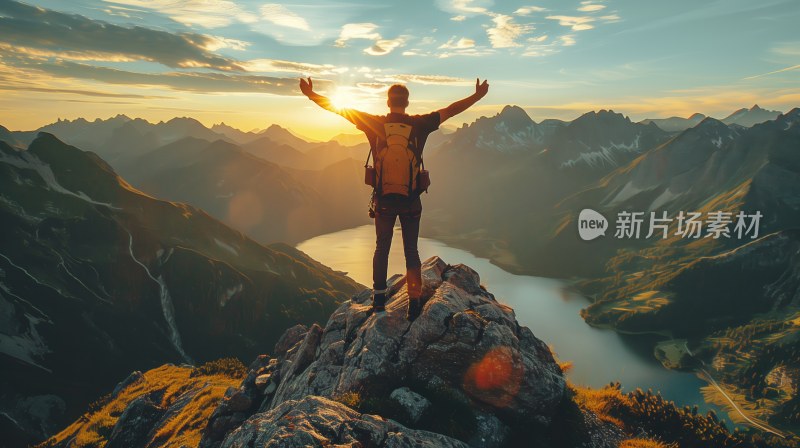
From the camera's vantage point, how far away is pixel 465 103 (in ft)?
33.6

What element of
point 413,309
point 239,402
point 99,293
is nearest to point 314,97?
point 413,309

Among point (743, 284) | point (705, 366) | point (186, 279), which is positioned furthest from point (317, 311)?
point (743, 284)

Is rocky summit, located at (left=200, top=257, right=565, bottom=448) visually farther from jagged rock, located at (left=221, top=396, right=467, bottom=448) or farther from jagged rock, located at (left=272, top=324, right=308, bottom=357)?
jagged rock, located at (left=272, top=324, right=308, bottom=357)

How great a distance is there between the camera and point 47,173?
18400cm

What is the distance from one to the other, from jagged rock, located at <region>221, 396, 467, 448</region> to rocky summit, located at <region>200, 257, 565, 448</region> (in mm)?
21

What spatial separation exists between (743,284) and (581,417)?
25499cm

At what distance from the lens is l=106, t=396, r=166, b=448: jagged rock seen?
62.7 ft

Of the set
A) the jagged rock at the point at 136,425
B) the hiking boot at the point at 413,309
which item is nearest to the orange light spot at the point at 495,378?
the hiking boot at the point at 413,309

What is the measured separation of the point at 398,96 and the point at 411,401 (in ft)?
25.3

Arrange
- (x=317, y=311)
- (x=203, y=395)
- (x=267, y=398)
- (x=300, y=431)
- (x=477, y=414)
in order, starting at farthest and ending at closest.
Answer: (x=317, y=311)
(x=203, y=395)
(x=267, y=398)
(x=477, y=414)
(x=300, y=431)

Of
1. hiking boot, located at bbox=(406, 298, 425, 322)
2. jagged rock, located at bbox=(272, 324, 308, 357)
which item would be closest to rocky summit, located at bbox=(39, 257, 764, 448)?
hiking boot, located at bbox=(406, 298, 425, 322)

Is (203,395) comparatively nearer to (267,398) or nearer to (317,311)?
(267,398)

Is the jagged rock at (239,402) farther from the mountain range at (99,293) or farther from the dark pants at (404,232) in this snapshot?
the mountain range at (99,293)

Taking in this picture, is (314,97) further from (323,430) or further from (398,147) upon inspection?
(323,430)
